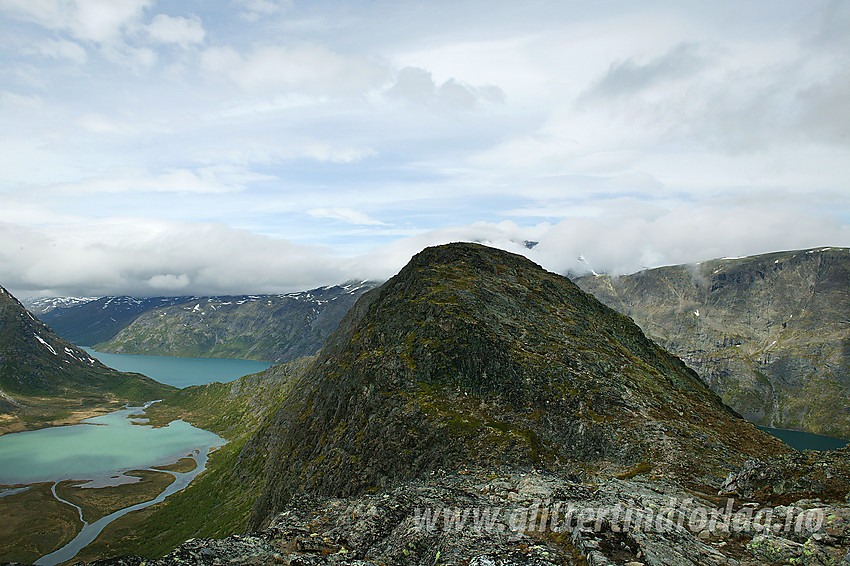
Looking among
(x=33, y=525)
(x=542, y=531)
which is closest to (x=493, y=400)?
(x=542, y=531)

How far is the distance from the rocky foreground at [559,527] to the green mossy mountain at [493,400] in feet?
29.4

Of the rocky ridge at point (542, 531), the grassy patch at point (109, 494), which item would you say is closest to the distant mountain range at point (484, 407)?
the rocky ridge at point (542, 531)

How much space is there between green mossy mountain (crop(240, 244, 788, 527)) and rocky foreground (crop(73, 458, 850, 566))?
8972mm

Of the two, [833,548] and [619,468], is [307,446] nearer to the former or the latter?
[619,468]

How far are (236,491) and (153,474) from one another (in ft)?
270

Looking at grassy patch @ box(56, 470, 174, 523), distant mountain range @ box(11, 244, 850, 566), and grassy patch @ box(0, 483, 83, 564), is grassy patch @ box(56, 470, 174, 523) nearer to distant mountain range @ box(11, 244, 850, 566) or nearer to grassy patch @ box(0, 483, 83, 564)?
grassy patch @ box(0, 483, 83, 564)

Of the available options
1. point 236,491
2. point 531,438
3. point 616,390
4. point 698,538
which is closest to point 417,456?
point 531,438

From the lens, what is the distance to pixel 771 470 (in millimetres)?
24016

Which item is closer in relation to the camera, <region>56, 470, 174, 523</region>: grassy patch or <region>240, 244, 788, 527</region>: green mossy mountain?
<region>240, 244, 788, 527</region>: green mossy mountain

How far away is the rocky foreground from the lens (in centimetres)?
1622

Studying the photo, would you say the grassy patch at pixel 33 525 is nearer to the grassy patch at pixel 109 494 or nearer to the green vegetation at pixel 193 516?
the grassy patch at pixel 109 494

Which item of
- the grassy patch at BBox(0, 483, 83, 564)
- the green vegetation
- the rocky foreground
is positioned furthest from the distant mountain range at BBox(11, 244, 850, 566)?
the grassy patch at BBox(0, 483, 83, 564)

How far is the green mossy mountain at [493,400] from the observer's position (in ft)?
128

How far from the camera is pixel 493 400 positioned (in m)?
47.8
